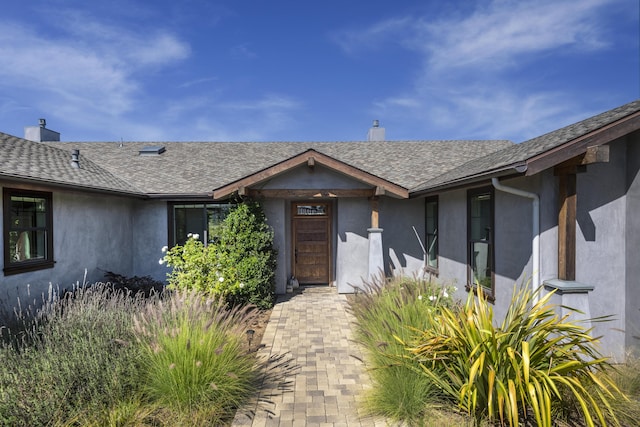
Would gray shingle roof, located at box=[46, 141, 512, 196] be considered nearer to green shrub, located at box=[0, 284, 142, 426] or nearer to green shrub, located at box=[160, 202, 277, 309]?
green shrub, located at box=[160, 202, 277, 309]

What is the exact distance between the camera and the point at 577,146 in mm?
4559

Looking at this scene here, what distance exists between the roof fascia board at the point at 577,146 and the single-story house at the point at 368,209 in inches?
0.6

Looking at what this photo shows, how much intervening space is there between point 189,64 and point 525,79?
11726mm

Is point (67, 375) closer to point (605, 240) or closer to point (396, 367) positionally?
point (396, 367)

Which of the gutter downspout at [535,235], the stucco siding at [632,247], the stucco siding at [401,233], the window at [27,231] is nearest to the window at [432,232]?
the stucco siding at [401,233]

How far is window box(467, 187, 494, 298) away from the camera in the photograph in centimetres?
658

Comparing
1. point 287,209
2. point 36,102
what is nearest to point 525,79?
point 287,209

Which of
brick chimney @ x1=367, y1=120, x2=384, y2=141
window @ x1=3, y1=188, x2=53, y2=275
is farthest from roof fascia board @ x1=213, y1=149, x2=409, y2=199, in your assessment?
brick chimney @ x1=367, y1=120, x2=384, y2=141

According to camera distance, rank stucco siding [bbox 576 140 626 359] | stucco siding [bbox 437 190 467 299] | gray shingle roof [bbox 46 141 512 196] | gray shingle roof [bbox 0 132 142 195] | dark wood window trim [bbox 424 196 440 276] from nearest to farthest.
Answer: stucco siding [bbox 576 140 626 359]
gray shingle roof [bbox 0 132 142 195]
stucco siding [bbox 437 190 467 299]
dark wood window trim [bbox 424 196 440 276]
gray shingle roof [bbox 46 141 512 196]

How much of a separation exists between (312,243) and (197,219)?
386 centimetres

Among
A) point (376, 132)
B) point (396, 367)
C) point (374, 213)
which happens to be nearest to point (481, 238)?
point (374, 213)

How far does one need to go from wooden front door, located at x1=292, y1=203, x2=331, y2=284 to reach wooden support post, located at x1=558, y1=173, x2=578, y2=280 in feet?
23.5

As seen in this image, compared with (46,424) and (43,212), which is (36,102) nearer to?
(43,212)

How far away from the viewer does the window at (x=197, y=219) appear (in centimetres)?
1055
